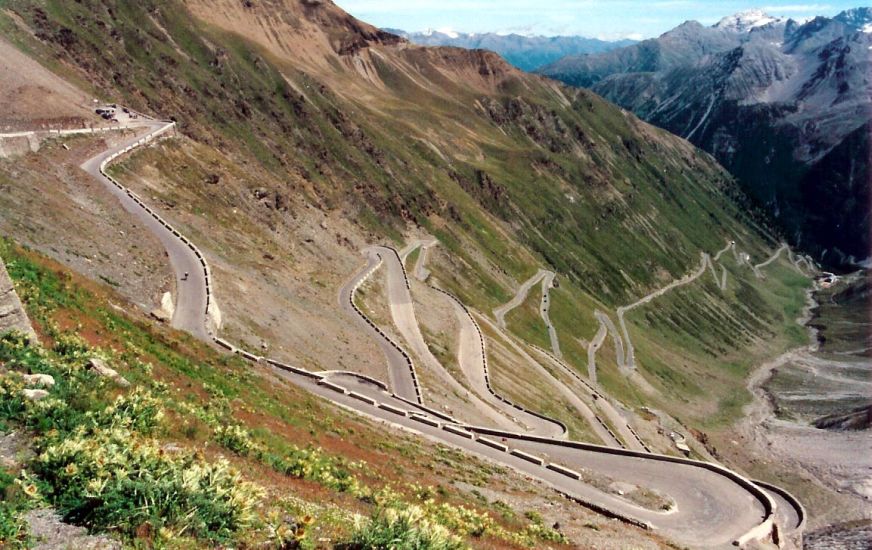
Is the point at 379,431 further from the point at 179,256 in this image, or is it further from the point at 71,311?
the point at 179,256

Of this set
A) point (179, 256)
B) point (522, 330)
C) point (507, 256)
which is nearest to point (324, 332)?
point (179, 256)

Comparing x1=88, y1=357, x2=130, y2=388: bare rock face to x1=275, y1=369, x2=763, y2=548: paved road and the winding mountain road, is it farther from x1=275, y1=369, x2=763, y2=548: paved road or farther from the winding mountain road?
x1=275, y1=369, x2=763, y2=548: paved road

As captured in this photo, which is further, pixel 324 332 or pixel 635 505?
pixel 324 332

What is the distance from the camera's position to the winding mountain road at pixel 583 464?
1431 inches

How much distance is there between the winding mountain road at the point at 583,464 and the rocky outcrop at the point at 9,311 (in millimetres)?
24798

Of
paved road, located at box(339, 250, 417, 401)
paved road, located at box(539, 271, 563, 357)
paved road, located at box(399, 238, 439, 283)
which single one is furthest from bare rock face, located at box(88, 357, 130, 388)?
paved road, located at box(539, 271, 563, 357)

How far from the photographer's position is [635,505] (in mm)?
36844

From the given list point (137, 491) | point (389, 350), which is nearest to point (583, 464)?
point (389, 350)

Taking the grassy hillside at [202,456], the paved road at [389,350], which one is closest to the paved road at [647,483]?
the grassy hillside at [202,456]

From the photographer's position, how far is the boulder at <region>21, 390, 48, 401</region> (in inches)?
570

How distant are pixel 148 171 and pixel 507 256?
99.8m

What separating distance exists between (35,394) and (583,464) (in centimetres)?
3812

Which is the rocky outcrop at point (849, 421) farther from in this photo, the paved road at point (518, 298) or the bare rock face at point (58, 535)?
the bare rock face at point (58, 535)

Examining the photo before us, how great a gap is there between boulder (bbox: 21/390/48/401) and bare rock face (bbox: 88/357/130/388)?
368 cm
